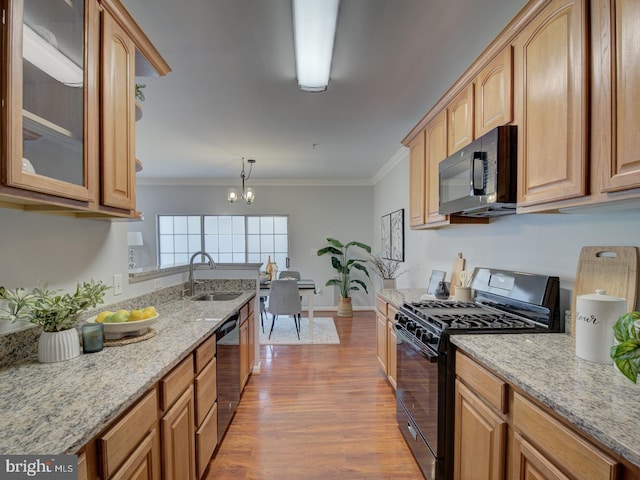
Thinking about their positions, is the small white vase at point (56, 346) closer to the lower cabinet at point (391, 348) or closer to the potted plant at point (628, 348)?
the potted plant at point (628, 348)

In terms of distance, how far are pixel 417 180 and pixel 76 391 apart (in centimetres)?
277

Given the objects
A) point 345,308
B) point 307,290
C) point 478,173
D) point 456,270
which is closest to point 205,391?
point 478,173

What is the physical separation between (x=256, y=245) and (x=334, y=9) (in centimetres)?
502

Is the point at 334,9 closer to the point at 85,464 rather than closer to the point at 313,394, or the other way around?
the point at 85,464

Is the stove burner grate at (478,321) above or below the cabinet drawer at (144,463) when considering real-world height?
above

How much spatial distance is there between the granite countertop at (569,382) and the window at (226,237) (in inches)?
195

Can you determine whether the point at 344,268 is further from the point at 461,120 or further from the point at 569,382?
the point at 569,382

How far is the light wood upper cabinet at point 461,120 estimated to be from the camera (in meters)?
1.98

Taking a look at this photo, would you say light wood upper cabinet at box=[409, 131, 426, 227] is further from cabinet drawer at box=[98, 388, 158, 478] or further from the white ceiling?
cabinet drawer at box=[98, 388, 158, 478]

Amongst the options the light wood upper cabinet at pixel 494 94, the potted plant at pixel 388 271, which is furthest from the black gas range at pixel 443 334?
the potted plant at pixel 388 271

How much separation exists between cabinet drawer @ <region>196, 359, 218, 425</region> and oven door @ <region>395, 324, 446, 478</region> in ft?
3.92

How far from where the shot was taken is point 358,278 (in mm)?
6082

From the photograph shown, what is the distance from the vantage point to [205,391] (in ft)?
5.53

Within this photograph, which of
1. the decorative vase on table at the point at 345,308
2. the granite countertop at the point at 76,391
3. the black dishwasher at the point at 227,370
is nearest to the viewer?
the granite countertop at the point at 76,391
